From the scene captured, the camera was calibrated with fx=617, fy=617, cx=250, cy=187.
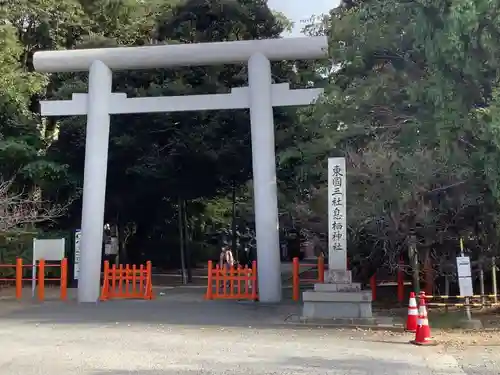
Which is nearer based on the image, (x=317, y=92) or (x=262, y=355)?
Result: (x=262, y=355)

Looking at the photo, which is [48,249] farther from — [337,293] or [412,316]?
[412,316]

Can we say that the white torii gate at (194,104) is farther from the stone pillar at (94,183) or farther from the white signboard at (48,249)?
the white signboard at (48,249)

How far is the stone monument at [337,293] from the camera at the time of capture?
11570 mm

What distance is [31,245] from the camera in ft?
64.7

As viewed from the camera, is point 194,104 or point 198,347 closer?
point 198,347

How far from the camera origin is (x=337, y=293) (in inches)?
459

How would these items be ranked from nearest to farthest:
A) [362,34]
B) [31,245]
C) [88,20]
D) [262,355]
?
[262,355], [362,34], [31,245], [88,20]

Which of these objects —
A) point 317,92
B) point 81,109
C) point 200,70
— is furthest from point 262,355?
point 200,70

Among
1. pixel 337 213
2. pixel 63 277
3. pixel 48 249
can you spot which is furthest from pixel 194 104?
pixel 48 249

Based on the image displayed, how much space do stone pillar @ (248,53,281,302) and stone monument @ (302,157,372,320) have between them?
8.89 ft

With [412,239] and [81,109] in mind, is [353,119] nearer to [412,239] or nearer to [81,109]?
[412,239]

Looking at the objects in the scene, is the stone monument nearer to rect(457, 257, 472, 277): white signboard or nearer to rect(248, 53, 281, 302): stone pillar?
rect(457, 257, 472, 277): white signboard

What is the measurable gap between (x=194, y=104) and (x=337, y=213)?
506 centimetres

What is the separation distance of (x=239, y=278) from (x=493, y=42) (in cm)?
842
